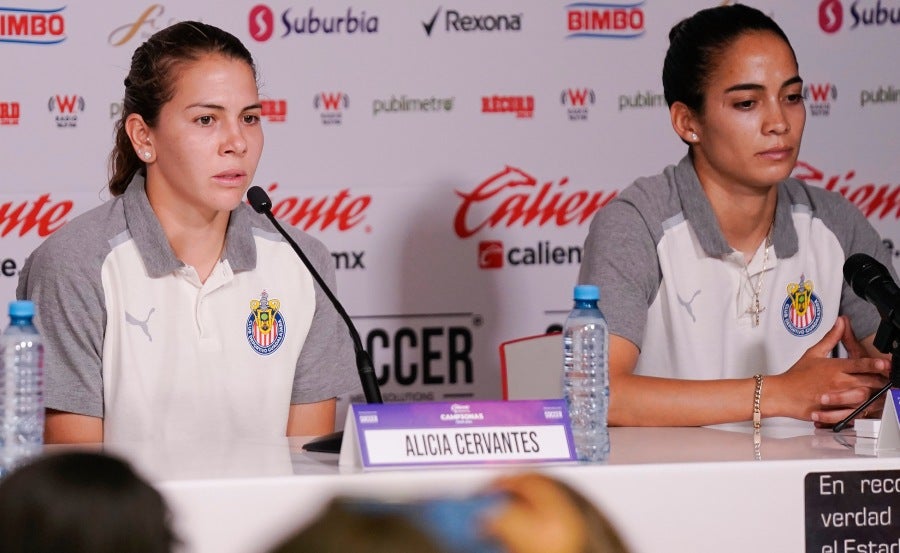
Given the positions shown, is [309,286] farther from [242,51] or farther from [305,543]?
[305,543]

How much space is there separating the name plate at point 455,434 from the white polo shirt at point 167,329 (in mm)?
685

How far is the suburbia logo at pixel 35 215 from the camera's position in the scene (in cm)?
334

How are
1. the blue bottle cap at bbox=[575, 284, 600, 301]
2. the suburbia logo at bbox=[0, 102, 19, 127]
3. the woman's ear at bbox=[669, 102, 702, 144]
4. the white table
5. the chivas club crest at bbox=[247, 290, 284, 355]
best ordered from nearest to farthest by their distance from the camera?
1. the white table
2. the blue bottle cap at bbox=[575, 284, 600, 301]
3. the chivas club crest at bbox=[247, 290, 284, 355]
4. the woman's ear at bbox=[669, 102, 702, 144]
5. the suburbia logo at bbox=[0, 102, 19, 127]

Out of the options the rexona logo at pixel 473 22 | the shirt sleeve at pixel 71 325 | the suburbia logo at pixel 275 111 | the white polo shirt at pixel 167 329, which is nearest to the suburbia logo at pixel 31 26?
the suburbia logo at pixel 275 111

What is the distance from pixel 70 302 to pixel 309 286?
0.45 m

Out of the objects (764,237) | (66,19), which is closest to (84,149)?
(66,19)

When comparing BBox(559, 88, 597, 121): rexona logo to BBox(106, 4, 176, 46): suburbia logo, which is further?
BBox(559, 88, 597, 121): rexona logo

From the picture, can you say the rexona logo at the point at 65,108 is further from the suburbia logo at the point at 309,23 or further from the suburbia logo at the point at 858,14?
the suburbia logo at the point at 858,14

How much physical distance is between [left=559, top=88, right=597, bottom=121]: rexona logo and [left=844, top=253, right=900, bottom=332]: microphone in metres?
1.60

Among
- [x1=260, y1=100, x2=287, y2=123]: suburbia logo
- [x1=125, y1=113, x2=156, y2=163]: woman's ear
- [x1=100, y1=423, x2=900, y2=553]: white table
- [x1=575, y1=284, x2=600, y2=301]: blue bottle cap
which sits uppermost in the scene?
[x1=260, y1=100, x2=287, y2=123]: suburbia logo

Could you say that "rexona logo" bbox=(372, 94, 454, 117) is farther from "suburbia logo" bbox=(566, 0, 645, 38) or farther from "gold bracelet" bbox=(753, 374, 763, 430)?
"gold bracelet" bbox=(753, 374, 763, 430)

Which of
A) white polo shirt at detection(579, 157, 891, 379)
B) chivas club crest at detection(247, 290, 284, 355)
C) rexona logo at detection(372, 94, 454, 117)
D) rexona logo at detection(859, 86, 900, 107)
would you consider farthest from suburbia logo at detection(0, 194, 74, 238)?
rexona logo at detection(859, 86, 900, 107)

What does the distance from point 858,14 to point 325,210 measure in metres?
1.64

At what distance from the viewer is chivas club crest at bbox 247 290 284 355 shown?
229cm
